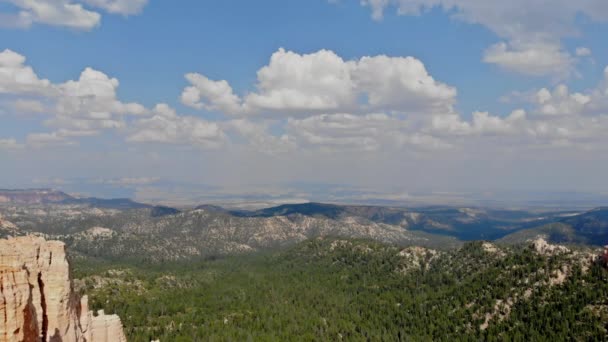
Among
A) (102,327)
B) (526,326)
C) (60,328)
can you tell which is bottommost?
(526,326)

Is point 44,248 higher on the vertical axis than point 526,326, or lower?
higher

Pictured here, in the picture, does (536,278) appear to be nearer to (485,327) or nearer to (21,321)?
(485,327)

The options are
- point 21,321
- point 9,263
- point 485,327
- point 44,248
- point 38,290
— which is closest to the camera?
point 21,321

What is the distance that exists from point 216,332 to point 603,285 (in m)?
154

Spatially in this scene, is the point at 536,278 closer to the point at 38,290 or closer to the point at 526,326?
the point at 526,326

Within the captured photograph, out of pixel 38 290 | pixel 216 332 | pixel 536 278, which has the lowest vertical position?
pixel 216 332

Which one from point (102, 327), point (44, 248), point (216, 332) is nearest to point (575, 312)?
point (216, 332)

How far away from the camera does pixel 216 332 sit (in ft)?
656

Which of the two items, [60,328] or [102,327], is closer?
[60,328]

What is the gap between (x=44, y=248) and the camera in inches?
2173

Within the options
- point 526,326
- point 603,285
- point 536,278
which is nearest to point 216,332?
point 526,326

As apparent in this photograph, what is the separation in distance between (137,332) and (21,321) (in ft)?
566

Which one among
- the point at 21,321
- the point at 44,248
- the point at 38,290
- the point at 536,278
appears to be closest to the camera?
the point at 21,321

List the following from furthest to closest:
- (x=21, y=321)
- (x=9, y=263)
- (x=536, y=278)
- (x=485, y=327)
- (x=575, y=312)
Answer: (x=536, y=278) → (x=485, y=327) → (x=575, y=312) → (x=9, y=263) → (x=21, y=321)
